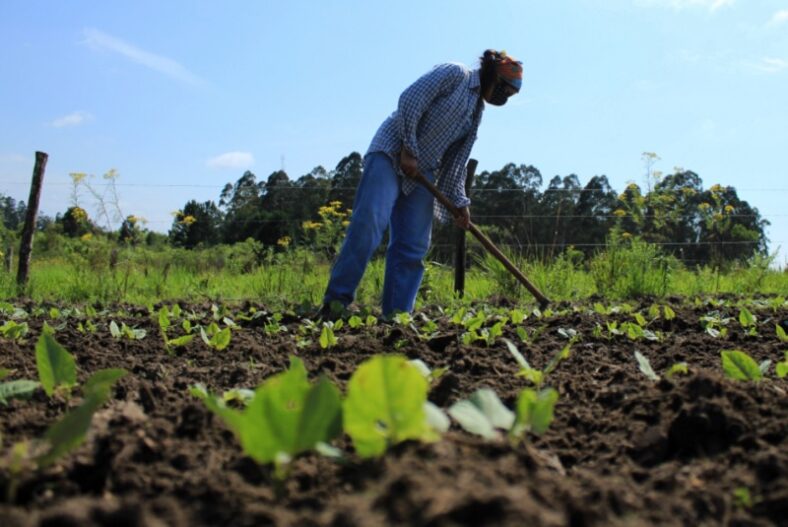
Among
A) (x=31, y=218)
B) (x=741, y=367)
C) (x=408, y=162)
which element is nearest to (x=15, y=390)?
(x=741, y=367)

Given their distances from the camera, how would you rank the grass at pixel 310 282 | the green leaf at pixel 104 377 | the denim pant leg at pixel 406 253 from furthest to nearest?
the grass at pixel 310 282 < the denim pant leg at pixel 406 253 < the green leaf at pixel 104 377

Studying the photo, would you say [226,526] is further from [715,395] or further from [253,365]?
[253,365]

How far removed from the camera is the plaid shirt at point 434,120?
166 inches

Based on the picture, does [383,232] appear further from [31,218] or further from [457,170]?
[31,218]

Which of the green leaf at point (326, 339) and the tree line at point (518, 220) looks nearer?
the green leaf at point (326, 339)

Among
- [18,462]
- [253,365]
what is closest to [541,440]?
[18,462]

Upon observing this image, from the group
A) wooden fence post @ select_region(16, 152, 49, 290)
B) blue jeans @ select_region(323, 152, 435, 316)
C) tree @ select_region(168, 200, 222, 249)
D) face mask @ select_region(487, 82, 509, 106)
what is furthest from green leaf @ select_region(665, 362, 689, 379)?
tree @ select_region(168, 200, 222, 249)

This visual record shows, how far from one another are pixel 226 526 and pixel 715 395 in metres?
1.01

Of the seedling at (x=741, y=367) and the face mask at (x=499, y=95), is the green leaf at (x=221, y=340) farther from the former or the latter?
the face mask at (x=499, y=95)

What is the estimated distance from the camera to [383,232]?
415cm

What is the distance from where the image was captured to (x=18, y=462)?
87cm

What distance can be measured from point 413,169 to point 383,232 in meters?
0.45

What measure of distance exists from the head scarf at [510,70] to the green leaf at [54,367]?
3.61 meters

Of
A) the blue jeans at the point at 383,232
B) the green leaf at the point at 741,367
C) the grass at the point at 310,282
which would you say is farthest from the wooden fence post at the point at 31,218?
the green leaf at the point at 741,367
